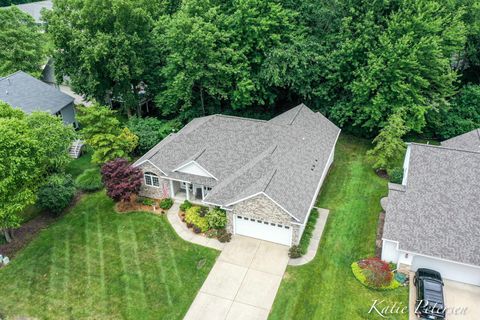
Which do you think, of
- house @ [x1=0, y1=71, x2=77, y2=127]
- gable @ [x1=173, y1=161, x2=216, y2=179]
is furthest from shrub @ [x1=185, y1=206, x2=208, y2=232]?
house @ [x1=0, y1=71, x2=77, y2=127]

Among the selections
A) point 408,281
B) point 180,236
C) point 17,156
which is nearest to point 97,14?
point 17,156

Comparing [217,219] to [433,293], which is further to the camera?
[217,219]

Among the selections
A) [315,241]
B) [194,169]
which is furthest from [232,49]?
[315,241]

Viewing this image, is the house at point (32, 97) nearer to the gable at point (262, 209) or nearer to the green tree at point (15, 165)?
the green tree at point (15, 165)

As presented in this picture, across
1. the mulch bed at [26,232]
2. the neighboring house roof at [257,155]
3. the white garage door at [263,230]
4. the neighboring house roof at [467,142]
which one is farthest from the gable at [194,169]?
the neighboring house roof at [467,142]

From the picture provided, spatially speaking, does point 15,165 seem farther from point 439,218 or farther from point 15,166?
point 439,218

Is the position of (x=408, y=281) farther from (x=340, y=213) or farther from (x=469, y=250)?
(x=340, y=213)
